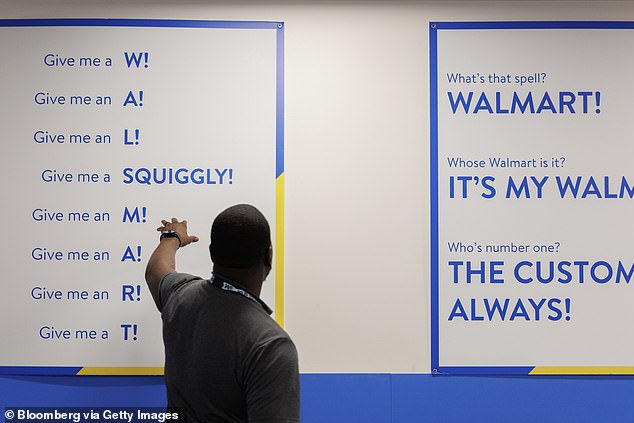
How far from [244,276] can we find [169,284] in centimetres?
30

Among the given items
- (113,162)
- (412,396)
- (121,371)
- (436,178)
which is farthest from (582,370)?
(113,162)

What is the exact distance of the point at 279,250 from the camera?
73.0 inches

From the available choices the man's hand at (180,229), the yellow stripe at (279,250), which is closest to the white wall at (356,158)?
the yellow stripe at (279,250)

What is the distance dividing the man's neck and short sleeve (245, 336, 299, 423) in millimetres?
135

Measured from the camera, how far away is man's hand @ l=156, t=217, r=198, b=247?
68.0 inches

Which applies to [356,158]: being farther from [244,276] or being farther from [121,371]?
[121,371]

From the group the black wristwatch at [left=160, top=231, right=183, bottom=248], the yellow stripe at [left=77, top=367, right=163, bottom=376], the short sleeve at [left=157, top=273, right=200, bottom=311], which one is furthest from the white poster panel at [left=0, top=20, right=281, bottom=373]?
the short sleeve at [left=157, top=273, right=200, bottom=311]

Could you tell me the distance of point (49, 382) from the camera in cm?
183


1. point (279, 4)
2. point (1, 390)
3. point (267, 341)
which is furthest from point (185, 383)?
point (279, 4)

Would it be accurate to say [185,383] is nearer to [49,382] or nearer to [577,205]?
[49,382]

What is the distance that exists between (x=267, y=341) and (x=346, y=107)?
93 centimetres

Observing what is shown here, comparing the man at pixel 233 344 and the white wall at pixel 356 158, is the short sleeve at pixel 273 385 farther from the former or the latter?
the white wall at pixel 356 158

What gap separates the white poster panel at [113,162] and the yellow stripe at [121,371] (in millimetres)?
15

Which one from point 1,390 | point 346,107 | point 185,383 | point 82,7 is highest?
point 82,7
